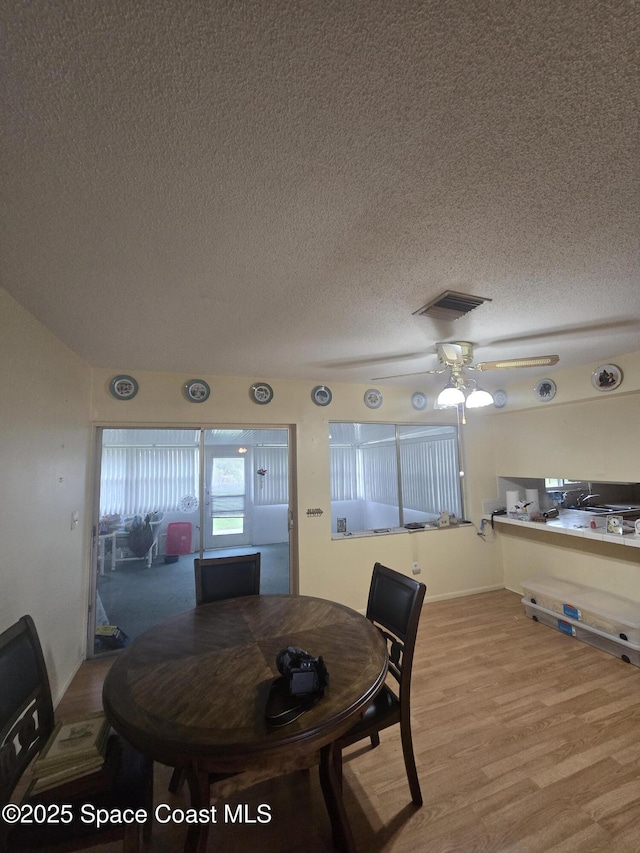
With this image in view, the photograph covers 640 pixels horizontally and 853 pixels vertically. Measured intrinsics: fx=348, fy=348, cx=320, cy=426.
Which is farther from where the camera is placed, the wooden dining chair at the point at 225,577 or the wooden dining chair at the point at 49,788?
the wooden dining chair at the point at 225,577

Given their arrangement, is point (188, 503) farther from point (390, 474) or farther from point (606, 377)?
point (606, 377)

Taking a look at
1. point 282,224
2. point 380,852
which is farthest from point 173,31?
point 380,852

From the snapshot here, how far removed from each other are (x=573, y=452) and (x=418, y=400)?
5.42 feet

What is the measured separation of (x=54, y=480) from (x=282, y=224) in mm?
2245

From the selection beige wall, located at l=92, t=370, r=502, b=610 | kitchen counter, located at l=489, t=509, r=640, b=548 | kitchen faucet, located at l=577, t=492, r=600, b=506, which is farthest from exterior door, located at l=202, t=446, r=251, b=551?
kitchen faucet, located at l=577, t=492, r=600, b=506

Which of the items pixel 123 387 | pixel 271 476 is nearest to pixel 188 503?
pixel 271 476

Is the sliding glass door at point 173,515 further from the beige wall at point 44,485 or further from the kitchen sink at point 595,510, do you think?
the kitchen sink at point 595,510

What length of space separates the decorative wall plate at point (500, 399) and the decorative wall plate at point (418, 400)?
85cm

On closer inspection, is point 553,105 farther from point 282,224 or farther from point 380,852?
point 380,852

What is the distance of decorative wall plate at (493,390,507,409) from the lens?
4.12 meters

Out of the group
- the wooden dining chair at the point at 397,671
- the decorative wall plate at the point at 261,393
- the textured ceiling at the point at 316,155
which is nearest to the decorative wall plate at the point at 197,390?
the decorative wall plate at the point at 261,393

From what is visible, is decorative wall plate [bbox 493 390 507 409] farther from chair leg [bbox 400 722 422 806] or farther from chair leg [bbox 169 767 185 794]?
chair leg [bbox 169 767 185 794]

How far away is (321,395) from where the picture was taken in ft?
12.4

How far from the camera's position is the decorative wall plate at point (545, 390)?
360 centimetres
